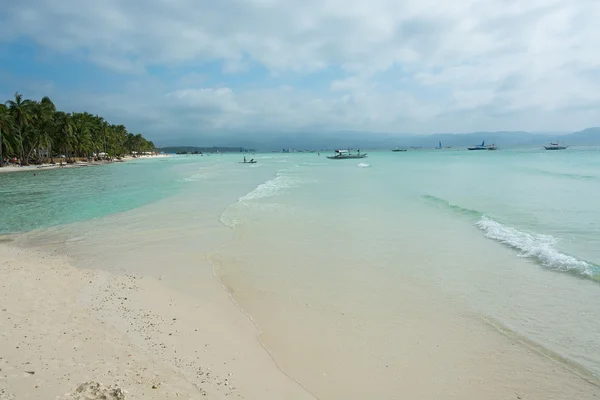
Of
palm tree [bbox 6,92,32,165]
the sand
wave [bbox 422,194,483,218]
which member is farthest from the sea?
palm tree [bbox 6,92,32,165]

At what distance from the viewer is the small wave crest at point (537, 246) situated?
9070 millimetres

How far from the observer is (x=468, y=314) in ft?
22.2

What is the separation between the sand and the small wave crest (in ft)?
26.5

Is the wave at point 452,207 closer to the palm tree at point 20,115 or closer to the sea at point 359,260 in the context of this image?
the sea at point 359,260

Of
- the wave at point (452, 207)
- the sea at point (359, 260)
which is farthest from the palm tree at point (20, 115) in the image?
the wave at point (452, 207)

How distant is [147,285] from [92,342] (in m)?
2.83

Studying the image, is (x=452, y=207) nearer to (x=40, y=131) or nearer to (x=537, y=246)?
(x=537, y=246)

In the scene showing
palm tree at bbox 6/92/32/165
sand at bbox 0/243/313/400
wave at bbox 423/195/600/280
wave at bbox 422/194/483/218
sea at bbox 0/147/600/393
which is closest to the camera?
sand at bbox 0/243/313/400

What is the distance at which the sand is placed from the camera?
14.0 ft

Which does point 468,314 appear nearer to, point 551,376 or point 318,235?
point 551,376

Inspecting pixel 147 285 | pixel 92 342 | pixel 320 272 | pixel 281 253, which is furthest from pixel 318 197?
pixel 92 342

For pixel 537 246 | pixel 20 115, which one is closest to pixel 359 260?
pixel 537 246

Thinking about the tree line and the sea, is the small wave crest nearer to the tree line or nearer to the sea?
the sea

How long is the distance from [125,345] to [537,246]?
11351 mm
